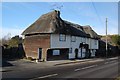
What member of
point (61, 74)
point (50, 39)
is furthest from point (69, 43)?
point (61, 74)

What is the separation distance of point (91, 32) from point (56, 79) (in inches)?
1563

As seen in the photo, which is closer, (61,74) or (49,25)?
(61,74)

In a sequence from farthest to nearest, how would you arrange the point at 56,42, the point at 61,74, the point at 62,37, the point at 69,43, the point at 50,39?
the point at 69,43 < the point at 62,37 < the point at 56,42 < the point at 50,39 < the point at 61,74

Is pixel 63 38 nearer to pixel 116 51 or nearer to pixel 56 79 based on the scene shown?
pixel 56 79

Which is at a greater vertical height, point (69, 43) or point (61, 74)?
point (69, 43)

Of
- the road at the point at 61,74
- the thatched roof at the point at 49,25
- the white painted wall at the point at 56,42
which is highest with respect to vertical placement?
the thatched roof at the point at 49,25

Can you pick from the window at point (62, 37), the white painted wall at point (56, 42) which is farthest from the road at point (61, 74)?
the window at point (62, 37)

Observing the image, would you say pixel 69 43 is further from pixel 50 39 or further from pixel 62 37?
pixel 50 39

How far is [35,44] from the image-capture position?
129 feet

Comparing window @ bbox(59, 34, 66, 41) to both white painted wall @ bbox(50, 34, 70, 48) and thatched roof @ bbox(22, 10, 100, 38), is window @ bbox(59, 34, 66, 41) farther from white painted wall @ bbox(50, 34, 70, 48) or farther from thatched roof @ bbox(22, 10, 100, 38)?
thatched roof @ bbox(22, 10, 100, 38)

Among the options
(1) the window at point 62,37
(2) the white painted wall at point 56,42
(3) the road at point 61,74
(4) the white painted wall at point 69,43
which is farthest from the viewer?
(1) the window at point 62,37

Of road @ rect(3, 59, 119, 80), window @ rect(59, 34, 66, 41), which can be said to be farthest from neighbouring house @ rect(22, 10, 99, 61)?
road @ rect(3, 59, 119, 80)

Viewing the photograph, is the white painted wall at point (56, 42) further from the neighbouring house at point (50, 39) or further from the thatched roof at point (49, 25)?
the thatched roof at point (49, 25)

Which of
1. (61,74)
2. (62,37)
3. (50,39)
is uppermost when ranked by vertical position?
(62,37)
